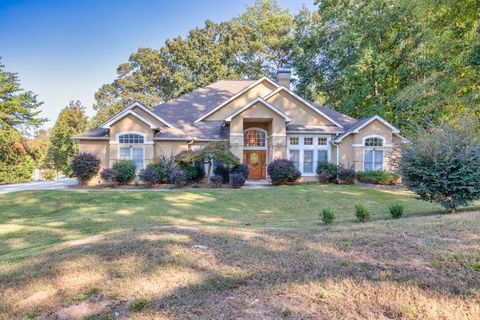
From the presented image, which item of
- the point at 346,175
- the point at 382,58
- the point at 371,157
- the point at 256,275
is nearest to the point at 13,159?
the point at 346,175

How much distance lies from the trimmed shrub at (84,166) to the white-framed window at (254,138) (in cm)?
935

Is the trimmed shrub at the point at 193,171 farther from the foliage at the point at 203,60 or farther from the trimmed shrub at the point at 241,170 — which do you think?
the foliage at the point at 203,60

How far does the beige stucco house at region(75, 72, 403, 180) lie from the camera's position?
20000mm

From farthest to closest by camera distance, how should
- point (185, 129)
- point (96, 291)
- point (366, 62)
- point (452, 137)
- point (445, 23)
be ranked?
point (366, 62), point (185, 129), point (445, 23), point (452, 137), point (96, 291)

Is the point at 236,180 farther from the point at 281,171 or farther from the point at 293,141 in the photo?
the point at 293,141

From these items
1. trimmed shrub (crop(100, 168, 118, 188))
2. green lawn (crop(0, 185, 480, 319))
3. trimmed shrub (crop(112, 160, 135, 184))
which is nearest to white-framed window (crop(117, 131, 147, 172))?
trimmed shrub (crop(112, 160, 135, 184))

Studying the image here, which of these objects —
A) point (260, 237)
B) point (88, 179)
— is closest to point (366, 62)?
point (88, 179)

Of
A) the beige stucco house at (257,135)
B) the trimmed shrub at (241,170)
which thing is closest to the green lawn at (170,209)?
the trimmed shrub at (241,170)

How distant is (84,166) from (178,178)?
18.0 feet

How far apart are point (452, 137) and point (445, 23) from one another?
1151 centimetres

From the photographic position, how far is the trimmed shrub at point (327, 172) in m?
20.3

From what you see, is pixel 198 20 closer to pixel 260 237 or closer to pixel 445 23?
pixel 445 23

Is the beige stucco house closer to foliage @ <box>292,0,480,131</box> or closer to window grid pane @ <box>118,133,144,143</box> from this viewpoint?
window grid pane @ <box>118,133,144,143</box>

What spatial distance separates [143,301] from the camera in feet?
11.6
